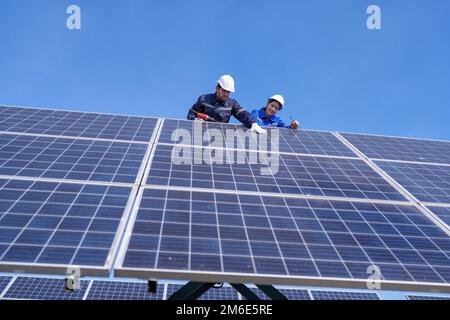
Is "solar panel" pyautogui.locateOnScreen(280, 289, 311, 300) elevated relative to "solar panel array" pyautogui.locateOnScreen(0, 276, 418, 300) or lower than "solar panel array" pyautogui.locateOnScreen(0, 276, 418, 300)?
lower

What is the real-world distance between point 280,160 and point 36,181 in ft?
15.0

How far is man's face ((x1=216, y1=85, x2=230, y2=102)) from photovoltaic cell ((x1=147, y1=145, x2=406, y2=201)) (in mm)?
3186

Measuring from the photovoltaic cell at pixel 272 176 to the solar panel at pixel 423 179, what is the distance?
0.43 meters

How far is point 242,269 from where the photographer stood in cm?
473

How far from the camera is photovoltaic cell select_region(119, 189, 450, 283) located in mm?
4852

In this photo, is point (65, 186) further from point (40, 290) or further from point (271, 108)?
point (40, 290)

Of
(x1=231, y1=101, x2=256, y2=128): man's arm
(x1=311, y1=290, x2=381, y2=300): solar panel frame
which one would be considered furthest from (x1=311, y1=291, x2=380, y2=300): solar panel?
(x1=231, y1=101, x2=256, y2=128): man's arm

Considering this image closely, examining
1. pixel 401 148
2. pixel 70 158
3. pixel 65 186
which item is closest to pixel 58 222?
pixel 65 186

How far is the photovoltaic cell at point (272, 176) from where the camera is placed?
7.12 m

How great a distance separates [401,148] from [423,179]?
8.11ft

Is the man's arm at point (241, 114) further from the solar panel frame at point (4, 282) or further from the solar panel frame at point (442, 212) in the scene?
the solar panel frame at point (4, 282)

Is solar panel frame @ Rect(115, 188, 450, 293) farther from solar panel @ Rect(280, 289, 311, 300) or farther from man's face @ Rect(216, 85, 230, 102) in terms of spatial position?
solar panel @ Rect(280, 289, 311, 300)
